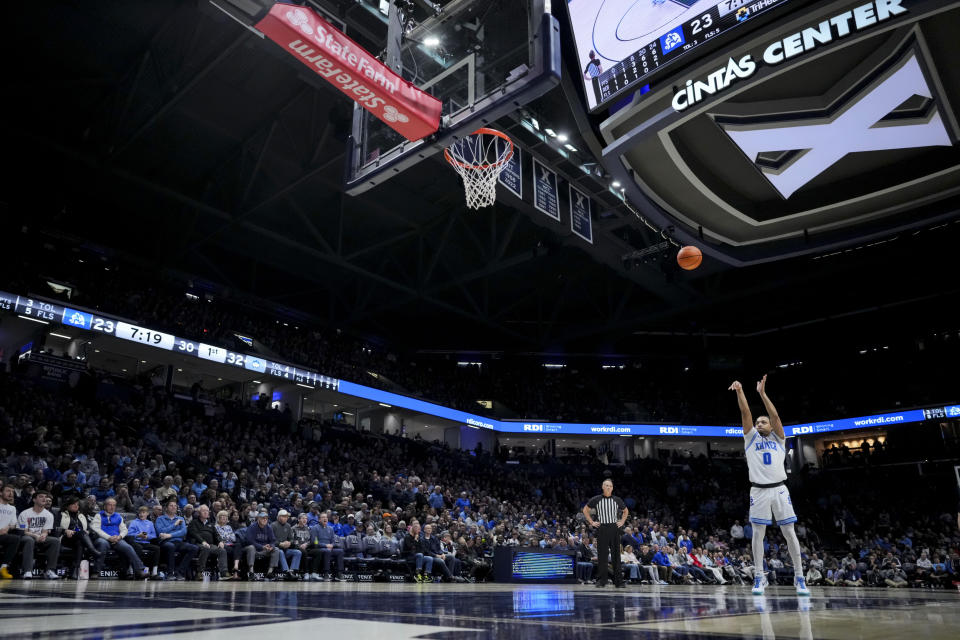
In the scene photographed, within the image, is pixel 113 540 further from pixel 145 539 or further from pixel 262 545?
pixel 262 545

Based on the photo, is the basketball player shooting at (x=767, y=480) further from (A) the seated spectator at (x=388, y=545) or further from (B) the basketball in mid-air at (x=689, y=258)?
(A) the seated spectator at (x=388, y=545)

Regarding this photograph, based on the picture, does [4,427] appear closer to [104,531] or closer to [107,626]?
[104,531]

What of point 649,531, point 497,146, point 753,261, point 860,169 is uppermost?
point 497,146

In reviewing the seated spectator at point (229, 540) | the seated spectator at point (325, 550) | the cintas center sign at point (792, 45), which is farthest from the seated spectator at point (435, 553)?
the cintas center sign at point (792, 45)

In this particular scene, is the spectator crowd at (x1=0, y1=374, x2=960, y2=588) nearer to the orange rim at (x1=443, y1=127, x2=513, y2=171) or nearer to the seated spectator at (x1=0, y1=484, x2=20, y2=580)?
the seated spectator at (x1=0, y1=484, x2=20, y2=580)

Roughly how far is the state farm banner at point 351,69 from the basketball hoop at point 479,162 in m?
2.97

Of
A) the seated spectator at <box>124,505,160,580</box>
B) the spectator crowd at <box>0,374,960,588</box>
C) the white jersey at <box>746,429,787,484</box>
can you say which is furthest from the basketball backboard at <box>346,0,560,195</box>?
the spectator crowd at <box>0,374,960,588</box>

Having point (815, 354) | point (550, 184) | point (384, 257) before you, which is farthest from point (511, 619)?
point (815, 354)

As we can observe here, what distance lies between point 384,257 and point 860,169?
49.0 feet

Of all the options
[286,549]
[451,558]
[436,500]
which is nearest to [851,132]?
[451,558]

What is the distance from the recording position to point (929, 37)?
8141 millimetres

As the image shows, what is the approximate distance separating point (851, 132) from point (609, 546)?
7498 millimetres

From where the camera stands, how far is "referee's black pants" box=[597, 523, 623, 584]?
29.9ft

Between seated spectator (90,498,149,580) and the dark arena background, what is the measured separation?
0.05m
